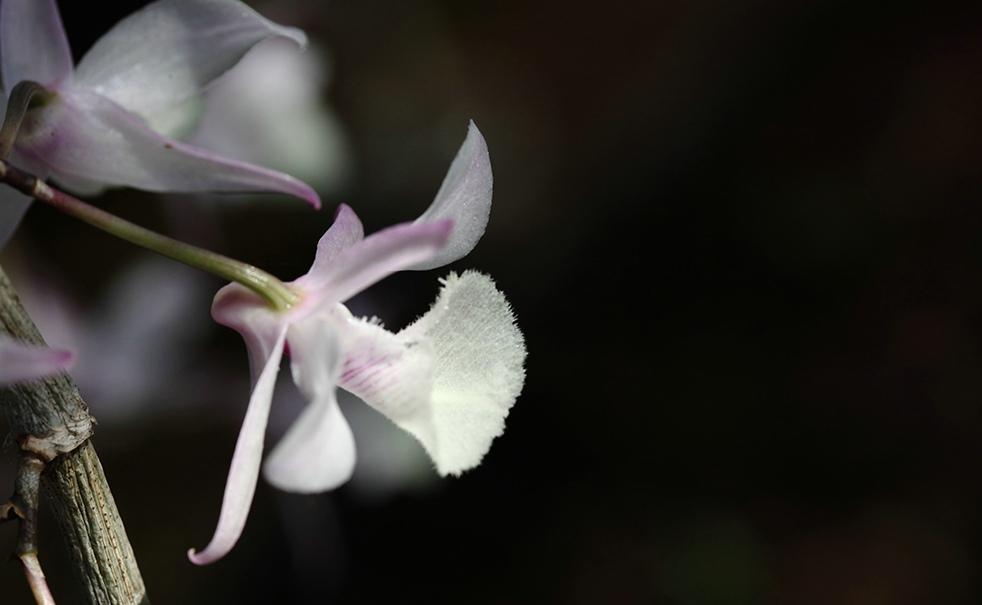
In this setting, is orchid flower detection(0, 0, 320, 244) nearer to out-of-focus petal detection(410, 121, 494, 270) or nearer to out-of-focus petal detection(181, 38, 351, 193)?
out-of-focus petal detection(410, 121, 494, 270)

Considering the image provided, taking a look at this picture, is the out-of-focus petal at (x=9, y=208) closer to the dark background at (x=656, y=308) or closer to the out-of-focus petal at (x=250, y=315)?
the out-of-focus petal at (x=250, y=315)

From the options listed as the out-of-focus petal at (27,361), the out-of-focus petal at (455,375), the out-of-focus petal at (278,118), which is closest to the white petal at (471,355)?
the out-of-focus petal at (455,375)

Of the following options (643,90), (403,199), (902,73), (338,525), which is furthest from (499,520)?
(902,73)

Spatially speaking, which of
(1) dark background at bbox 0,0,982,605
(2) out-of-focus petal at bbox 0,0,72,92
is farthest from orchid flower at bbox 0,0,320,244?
(1) dark background at bbox 0,0,982,605

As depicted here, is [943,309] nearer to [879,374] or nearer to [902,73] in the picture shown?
[879,374]

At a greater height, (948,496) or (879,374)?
(879,374)

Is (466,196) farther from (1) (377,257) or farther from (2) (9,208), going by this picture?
(2) (9,208)

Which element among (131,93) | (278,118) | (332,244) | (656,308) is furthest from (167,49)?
(656,308)
